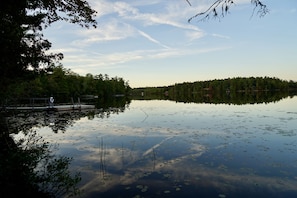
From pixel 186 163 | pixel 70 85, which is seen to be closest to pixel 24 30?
pixel 186 163

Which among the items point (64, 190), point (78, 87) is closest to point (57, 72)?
point (78, 87)

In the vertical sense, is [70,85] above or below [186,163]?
above

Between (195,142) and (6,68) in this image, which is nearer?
(6,68)

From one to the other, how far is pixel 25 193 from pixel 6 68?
4679 mm

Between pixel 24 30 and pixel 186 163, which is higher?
pixel 24 30

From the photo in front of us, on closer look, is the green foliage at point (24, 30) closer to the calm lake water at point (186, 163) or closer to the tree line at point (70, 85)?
the calm lake water at point (186, 163)

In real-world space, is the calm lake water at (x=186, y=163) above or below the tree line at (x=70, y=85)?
below

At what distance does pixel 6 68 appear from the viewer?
927cm

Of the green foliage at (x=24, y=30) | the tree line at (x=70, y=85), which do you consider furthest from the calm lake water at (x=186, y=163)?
the tree line at (x=70, y=85)

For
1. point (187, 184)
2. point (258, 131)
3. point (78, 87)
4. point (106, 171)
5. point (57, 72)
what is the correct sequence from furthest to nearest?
point (78, 87)
point (57, 72)
point (258, 131)
point (106, 171)
point (187, 184)

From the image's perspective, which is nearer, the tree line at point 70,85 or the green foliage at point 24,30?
the green foliage at point 24,30

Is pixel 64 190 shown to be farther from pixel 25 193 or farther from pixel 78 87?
pixel 78 87

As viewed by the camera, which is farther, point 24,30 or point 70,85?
point 70,85

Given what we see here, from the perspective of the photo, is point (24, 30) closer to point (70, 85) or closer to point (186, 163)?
point (186, 163)
